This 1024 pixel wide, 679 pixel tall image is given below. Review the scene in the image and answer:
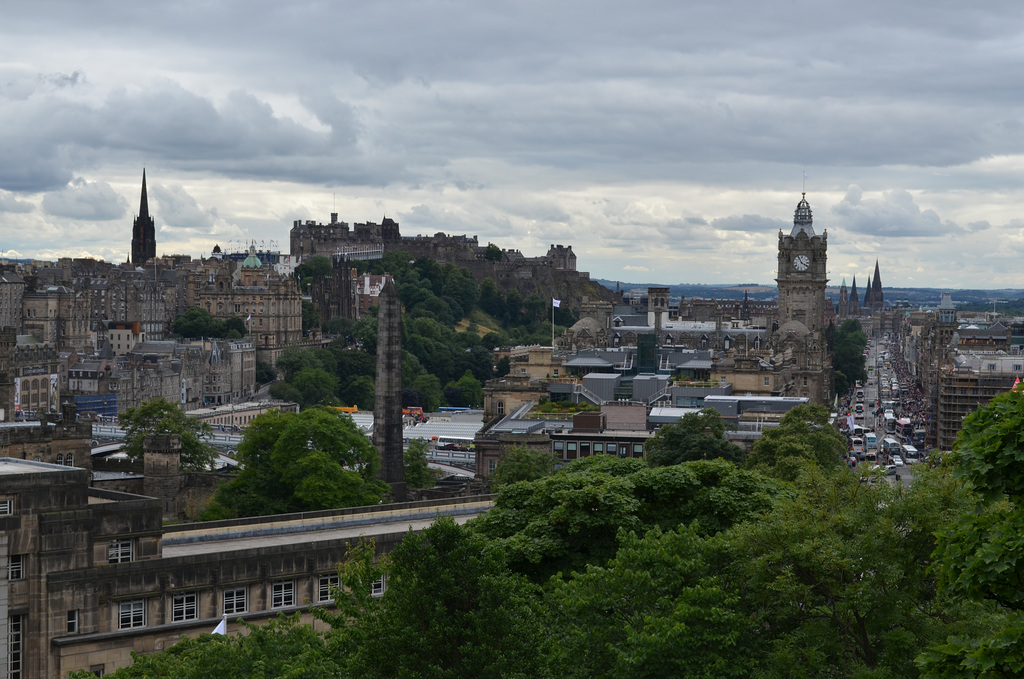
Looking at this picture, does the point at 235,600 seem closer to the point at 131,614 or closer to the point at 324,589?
the point at 324,589

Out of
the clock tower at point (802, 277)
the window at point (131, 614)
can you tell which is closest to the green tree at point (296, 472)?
the window at point (131, 614)

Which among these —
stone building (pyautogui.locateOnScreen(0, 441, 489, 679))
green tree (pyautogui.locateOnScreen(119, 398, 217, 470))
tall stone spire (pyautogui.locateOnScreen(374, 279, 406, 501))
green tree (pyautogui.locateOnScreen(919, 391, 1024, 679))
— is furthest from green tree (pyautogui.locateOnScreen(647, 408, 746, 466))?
green tree (pyautogui.locateOnScreen(919, 391, 1024, 679))

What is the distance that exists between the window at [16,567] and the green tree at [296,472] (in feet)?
87.6

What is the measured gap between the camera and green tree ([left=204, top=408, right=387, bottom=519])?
65.9 metres

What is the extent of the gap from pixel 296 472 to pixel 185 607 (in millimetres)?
25401

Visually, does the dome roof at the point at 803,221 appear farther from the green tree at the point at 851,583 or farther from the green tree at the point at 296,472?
the green tree at the point at 851,583

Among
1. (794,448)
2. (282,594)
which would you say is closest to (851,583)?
(282,594)

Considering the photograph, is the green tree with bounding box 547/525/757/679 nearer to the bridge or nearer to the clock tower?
the bridge

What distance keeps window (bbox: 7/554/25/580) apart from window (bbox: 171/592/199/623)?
4.64m

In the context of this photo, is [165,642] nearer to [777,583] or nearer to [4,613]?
[4,613]

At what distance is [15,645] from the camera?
38438 mm

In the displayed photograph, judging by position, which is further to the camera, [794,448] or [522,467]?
[522,467]

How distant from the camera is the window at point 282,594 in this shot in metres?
43.6

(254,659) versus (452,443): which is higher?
(254,659)
